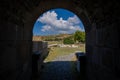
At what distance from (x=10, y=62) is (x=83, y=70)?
402 centimetres

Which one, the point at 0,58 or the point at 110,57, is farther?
the point at 110,57

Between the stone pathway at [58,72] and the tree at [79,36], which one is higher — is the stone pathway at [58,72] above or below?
below

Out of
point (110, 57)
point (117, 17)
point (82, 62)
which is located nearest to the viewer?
point (117, 17)

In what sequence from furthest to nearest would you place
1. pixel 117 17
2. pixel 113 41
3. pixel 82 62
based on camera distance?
pixel 82 62 < pixel 113 41 < pixel 117 17

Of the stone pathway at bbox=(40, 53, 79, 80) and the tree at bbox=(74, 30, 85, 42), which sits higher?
the tree at bbox=(74, 30, 85, 42)

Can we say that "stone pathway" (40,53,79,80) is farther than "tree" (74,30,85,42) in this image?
No

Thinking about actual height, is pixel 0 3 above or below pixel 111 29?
above

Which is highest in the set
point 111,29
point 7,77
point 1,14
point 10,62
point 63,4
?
point 63,4

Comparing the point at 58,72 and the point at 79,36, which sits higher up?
the point at 79,36

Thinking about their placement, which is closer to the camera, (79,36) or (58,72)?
(58,72)

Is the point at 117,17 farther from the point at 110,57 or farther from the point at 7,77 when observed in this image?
the point at 7,77

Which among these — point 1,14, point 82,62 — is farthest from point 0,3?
point 82,62

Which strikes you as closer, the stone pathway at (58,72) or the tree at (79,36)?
the stone pathway at (58,72)

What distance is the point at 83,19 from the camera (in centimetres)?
646
